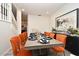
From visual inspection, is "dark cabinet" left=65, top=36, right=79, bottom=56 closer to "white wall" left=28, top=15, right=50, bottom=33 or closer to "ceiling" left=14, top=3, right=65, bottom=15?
"ceiling" left=14, top=3, right=65, bottom=15

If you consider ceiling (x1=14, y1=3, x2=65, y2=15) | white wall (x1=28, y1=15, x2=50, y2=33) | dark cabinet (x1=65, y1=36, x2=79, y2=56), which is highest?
ceiling (x1=14, y1=3, x2=65, y2=15)

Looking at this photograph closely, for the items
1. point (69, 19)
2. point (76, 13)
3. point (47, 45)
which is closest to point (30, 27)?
point (69, 19)

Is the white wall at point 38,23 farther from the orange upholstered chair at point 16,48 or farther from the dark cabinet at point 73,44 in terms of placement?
the orange upholstered chair at point 16,48

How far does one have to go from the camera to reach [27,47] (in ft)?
7.14

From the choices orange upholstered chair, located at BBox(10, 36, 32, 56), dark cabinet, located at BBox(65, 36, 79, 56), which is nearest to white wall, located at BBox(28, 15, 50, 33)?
dark cabinet, located at BBox(65, 36, 79, 56)

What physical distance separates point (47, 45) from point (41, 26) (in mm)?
8147

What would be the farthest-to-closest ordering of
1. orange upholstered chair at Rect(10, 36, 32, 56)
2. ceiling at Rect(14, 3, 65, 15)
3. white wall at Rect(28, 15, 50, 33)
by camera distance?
white wall at Rect(28, 15, 50, 33) < ceiling at Rect(14, 3, 65, 15) < orange upholstered chair at Rect(10, 36, 32, 56)

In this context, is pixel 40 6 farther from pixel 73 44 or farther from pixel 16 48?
pixel 16 48

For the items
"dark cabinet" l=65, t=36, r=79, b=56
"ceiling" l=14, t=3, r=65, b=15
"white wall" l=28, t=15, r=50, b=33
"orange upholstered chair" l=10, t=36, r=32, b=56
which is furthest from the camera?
"white wall" l=28, t=15, r=50, b=33

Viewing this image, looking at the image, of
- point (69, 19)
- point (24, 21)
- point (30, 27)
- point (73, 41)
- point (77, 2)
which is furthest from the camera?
point (24, 21)

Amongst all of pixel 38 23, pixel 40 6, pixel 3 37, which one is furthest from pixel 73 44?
pixel 38 23

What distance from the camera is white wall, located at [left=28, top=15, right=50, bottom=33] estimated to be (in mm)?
10055

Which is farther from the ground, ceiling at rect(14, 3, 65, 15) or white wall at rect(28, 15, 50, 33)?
ceiling at rect(14, 3, 65, 15)

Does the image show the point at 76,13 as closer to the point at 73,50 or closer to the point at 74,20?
the point at 74,20
